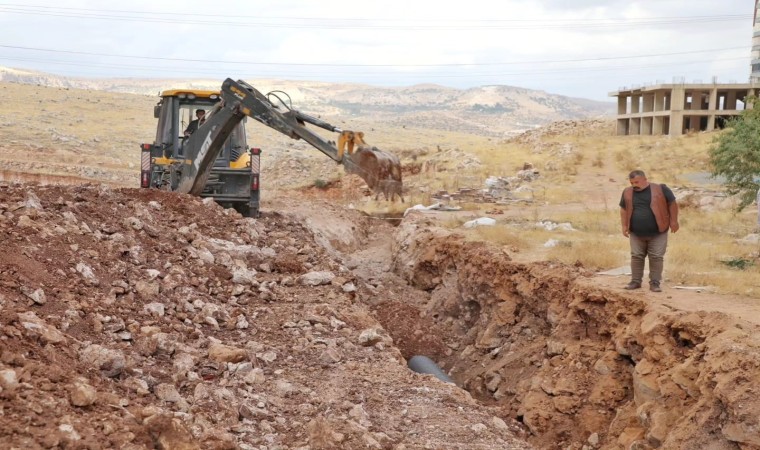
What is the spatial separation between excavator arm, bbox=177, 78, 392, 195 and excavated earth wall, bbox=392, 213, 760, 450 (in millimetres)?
2630

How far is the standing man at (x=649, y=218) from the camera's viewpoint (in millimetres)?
9406

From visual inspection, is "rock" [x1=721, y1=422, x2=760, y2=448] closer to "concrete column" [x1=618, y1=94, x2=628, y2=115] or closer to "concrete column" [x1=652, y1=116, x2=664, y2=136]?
"concrete column" [x1=652, y1=116, x2=664, y2=136]

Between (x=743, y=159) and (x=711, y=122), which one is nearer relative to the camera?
(x=743, y=159)

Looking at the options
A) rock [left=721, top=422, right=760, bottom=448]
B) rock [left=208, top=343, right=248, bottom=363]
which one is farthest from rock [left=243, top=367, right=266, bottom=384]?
rock [left=721, top=422, right=760, bottom=448]

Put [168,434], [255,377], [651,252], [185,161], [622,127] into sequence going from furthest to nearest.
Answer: [622,127]
[185,161]
[651,252]
[255,377]
[168,434]

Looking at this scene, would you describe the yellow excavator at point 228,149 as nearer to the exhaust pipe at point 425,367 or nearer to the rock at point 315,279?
the rock at point 315,279

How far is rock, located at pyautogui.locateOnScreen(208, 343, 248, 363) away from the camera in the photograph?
7.25 m

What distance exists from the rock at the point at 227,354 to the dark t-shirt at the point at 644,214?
4.80m

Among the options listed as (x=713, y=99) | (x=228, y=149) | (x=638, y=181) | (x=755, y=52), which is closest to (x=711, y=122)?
(x=713, y=99)

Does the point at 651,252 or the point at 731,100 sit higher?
the point at 731,100

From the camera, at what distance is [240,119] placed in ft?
44.7

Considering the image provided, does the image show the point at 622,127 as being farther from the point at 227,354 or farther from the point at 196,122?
the point at 227,354

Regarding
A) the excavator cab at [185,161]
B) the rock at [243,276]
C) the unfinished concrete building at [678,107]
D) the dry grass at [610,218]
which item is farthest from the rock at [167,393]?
the unfinished concrete building at [678,107]

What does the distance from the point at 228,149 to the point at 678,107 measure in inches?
1500
